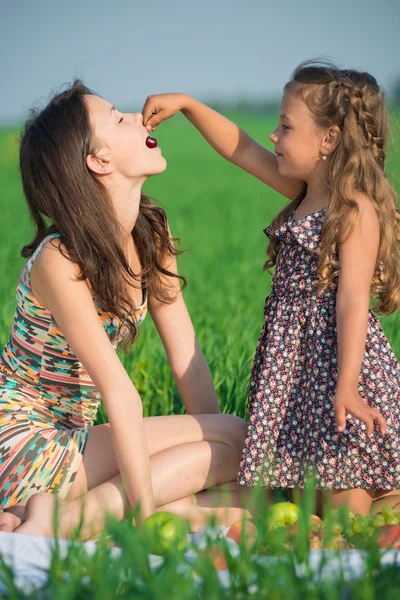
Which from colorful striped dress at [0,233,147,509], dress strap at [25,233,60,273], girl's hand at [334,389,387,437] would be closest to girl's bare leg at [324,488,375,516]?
girl's hand at [334,389,387,437]

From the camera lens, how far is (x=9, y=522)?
7.73ft

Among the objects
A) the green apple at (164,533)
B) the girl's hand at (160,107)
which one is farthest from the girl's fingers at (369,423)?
the girl's hand at (160,107)

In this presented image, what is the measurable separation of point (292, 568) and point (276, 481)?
1.10 metres

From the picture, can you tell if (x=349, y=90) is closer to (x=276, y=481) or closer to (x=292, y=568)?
(x=276, y=481)

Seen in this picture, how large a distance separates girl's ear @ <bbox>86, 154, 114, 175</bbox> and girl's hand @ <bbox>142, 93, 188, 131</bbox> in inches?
12.1

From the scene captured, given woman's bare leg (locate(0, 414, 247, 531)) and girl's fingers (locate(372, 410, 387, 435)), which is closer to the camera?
girl's fingers (locate(372, 410, 387, 435))

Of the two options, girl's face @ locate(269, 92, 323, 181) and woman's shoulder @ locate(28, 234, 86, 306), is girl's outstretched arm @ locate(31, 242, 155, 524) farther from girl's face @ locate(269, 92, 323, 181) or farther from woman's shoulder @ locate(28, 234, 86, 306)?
girl's face @ locate(269, 92, 323, 181)

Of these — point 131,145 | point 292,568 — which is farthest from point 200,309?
point 292,568

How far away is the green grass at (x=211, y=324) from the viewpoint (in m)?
1.58

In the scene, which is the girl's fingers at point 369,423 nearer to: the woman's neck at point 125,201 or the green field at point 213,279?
the green field at point 213,279

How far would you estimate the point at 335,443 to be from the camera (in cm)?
261

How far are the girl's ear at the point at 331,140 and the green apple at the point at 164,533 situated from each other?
1.36 meters

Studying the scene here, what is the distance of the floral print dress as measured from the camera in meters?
2.62

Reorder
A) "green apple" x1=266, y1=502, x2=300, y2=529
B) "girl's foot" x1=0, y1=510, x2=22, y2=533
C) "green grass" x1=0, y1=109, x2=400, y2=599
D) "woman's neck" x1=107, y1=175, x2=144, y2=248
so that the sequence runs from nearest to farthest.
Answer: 1. "green grass" x1=0, y1=109, x2=400, y2=599
2. "green apple" x1=266, y1=502, x2=300, y2=529
3. "girl's foot" x1=0, y1=510, x2=22, y2=533
4. "woman's neck" x1=107, y1=175, x2=144, y2=248
